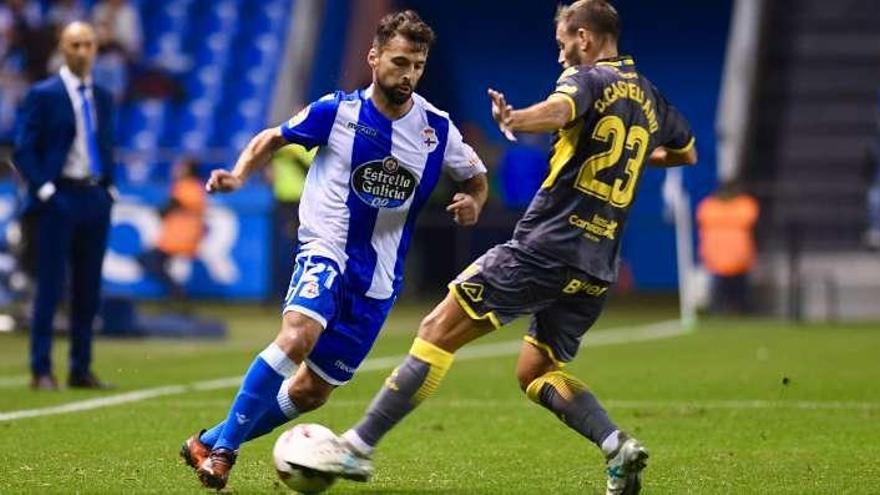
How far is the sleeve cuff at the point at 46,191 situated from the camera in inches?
487

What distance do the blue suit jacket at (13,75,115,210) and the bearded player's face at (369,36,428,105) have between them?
17.0 feet

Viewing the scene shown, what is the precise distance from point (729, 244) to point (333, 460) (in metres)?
16.8

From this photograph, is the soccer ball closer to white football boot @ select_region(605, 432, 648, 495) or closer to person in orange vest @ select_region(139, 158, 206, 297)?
white football boot @ select_region(605, 432, 648, 495)

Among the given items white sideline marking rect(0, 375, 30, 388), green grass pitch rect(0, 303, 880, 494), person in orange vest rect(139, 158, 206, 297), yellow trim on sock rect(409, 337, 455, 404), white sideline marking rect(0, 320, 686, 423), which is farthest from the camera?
person in orange vest rect(139, 158, 206, 297)

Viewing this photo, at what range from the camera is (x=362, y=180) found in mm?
7820

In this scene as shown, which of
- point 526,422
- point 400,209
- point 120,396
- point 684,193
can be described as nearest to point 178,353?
A: point 120,396

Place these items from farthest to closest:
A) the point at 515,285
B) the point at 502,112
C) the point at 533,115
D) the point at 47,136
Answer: the point at 47,136, the point at 515,285, the point at 533,115, the point at 502,112

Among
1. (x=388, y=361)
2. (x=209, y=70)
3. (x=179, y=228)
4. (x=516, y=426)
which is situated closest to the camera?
(x=516, y=426)

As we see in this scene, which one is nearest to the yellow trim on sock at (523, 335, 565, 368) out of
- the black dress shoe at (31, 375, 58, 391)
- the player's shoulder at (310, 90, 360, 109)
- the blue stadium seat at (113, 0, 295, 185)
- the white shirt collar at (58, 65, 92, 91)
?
the player's shoulder at (310, 90, 360, 109)

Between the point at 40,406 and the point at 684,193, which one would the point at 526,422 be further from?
the point at 684,193

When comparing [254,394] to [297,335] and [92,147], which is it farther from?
[92,147]

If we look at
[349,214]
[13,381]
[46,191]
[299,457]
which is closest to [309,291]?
[349,214]

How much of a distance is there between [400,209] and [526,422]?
305cm

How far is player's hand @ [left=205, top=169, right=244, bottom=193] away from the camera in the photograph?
7.44 metres
